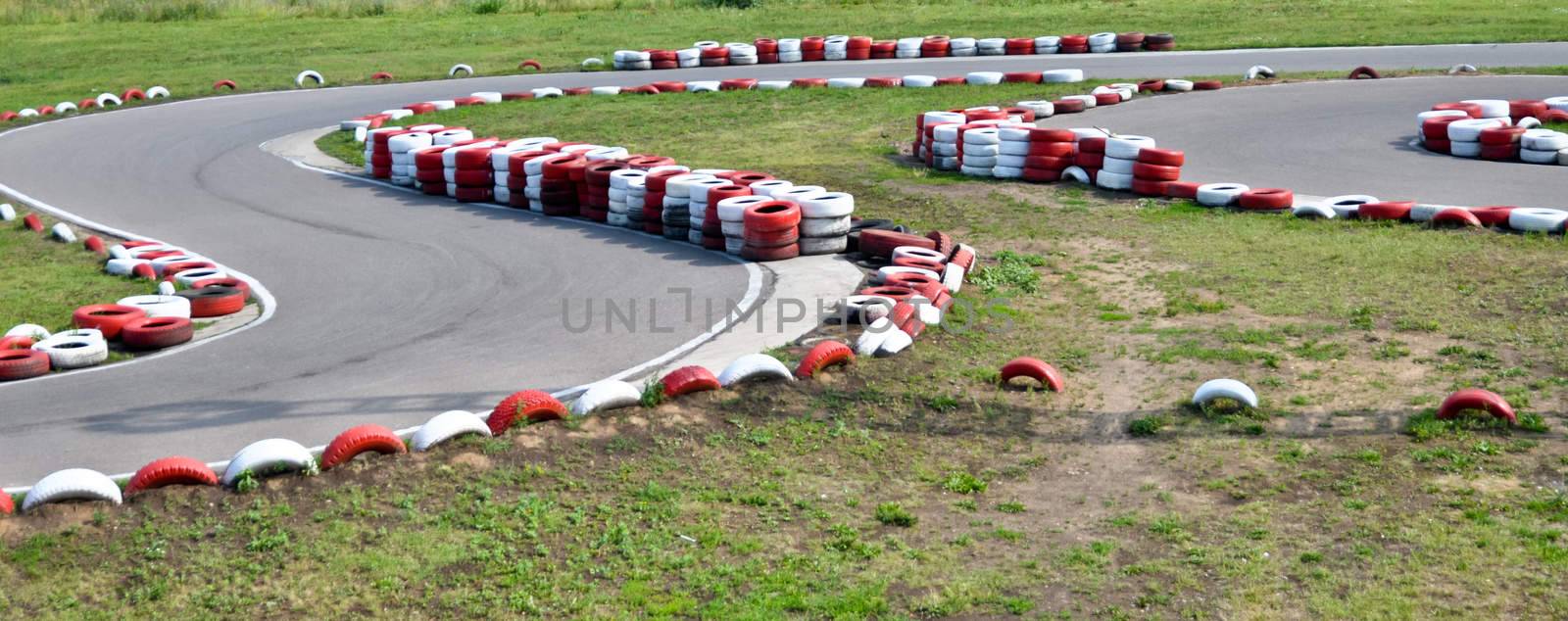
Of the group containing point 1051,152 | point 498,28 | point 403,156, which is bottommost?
point 403,156

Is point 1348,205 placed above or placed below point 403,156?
below

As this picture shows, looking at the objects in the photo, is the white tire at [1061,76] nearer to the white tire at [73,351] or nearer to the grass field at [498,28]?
the grass field at [498,28]

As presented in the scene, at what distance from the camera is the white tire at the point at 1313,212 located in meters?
14.3

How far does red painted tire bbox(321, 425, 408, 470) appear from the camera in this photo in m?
7.74

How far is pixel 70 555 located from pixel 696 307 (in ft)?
19.3

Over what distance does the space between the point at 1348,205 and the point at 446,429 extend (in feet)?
33.1

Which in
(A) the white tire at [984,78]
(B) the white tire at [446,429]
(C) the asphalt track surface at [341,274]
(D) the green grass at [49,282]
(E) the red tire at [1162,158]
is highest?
(A) the white tire at [984,78]

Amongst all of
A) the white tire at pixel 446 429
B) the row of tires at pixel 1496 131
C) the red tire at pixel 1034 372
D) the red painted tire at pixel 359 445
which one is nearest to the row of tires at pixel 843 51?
the row of tires at pixel 1496 131

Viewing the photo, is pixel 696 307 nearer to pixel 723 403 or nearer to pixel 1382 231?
pixel 723 403

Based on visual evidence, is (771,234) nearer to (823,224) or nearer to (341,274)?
(823,224)

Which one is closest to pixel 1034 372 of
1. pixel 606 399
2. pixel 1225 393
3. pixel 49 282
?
pixel 1225 393

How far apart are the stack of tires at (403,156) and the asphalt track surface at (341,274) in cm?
40

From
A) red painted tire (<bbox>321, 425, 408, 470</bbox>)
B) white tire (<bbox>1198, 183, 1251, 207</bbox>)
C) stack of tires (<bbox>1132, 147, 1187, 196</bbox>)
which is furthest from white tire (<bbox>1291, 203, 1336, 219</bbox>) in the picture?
red painted tire (<bbox>321, 425, 408, 470</bbox>)

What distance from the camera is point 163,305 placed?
38.6ft
